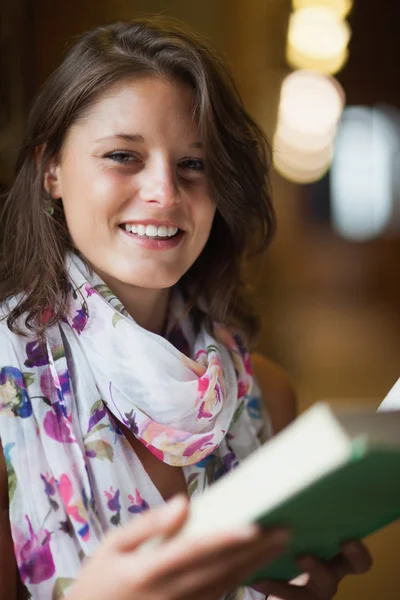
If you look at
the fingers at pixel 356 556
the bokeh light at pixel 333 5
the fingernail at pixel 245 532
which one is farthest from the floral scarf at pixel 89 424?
the bokeh light at pixel 333 5

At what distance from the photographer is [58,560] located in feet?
3.38

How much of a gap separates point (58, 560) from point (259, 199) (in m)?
0.72

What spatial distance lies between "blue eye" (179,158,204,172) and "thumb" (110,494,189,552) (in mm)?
657

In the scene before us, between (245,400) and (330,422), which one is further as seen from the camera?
(245,400)

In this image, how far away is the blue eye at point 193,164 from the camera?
119cm

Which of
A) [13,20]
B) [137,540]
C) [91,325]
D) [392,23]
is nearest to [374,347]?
[392,23]

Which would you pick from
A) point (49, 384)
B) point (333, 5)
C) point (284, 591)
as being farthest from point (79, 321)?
point (333, 5)

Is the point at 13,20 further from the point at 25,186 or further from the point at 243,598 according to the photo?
the point at 243,598

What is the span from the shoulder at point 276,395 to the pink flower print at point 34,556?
583 mm

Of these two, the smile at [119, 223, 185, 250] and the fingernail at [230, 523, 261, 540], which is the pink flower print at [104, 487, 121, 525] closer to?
the smile at [119, 223, 185, 250]

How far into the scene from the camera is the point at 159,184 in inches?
44.3

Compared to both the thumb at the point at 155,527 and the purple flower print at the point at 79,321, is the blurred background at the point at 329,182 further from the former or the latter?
the thumb at the point at 155,527

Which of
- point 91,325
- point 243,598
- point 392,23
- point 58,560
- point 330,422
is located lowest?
point 243,598

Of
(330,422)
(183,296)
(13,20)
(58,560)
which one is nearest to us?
(330,422)
